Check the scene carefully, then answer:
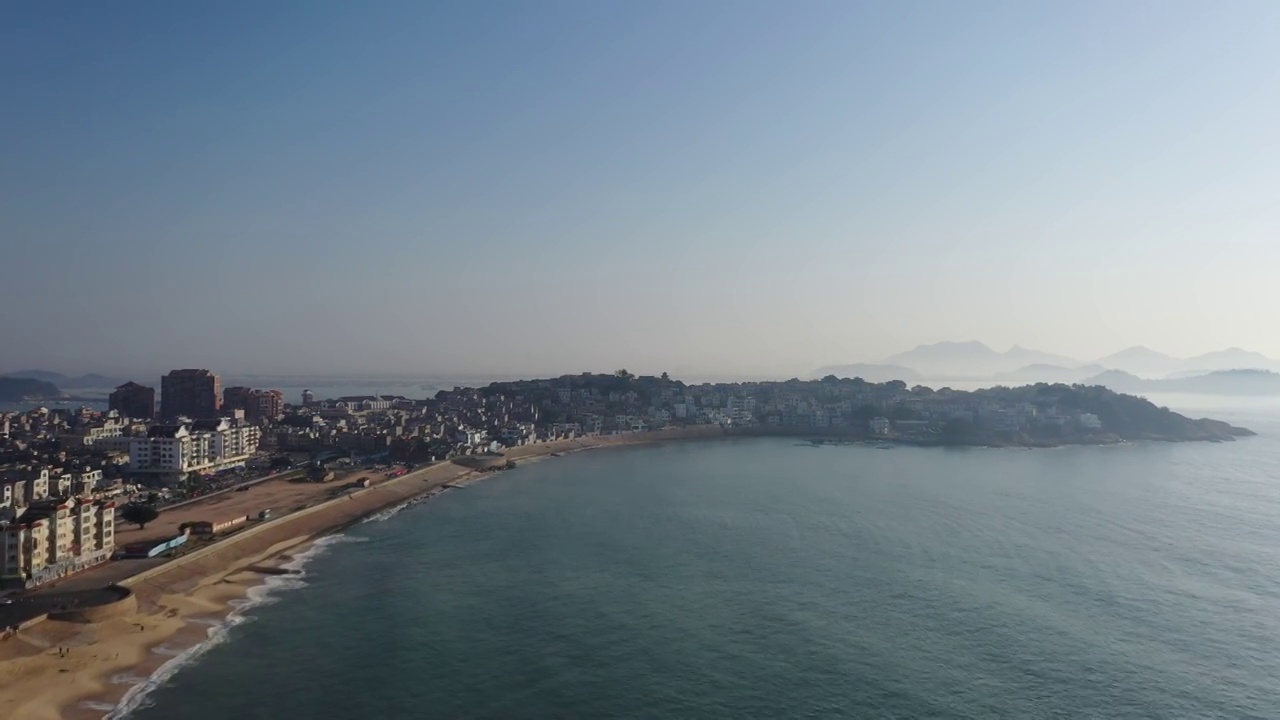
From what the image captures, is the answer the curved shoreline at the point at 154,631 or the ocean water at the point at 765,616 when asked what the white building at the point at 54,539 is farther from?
the ocean water at the point at 765,616

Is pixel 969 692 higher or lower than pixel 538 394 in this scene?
lower

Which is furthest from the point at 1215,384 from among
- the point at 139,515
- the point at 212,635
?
the point at 212,635

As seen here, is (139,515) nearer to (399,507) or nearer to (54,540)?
(54,540)

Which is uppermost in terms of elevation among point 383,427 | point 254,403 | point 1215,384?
point 1215,384

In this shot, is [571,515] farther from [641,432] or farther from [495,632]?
[641,432]

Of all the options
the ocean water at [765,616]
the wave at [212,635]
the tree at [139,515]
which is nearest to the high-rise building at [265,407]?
the ocean water at [765,616]

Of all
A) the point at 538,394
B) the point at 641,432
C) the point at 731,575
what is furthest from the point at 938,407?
the point at 731,575
